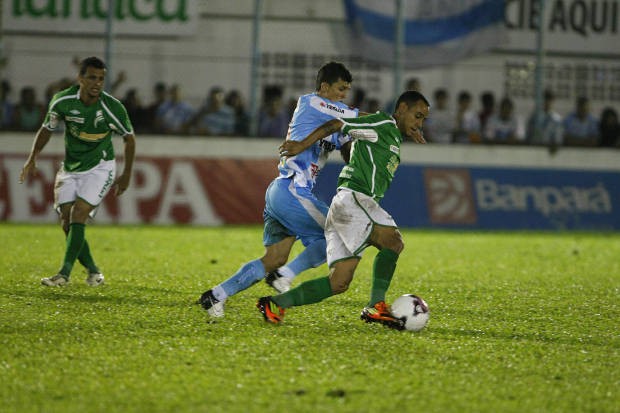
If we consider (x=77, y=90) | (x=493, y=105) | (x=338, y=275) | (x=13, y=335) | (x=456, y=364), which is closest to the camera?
(x=456, y=364)

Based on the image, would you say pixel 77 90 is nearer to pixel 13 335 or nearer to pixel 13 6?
pixel 13 335

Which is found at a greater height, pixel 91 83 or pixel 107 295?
pixel 91 83

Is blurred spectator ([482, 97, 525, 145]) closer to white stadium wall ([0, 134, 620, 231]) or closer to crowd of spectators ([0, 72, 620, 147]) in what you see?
crowd of spectators ([0, 72, 620, 147])

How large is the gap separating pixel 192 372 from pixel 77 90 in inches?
174

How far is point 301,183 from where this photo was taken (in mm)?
7246

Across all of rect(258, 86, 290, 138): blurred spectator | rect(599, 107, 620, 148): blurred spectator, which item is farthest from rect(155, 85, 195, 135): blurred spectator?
rect(599, 107, 620, 148): blurred spectator

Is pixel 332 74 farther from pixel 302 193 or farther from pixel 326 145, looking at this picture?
pixel 302 193

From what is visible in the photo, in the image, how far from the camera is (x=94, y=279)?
914cm

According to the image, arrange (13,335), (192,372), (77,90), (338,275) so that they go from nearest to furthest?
(192,372)
(13,335)
(338,275)
(77,90)

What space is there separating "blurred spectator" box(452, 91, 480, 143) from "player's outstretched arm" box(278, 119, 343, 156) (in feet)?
35.3

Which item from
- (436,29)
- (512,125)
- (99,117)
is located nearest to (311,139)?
(99,117)

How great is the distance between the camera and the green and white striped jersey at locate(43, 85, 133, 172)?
9141 mm

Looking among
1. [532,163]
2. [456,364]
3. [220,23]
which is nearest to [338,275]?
[456,364]

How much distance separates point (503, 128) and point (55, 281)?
10.4 m
